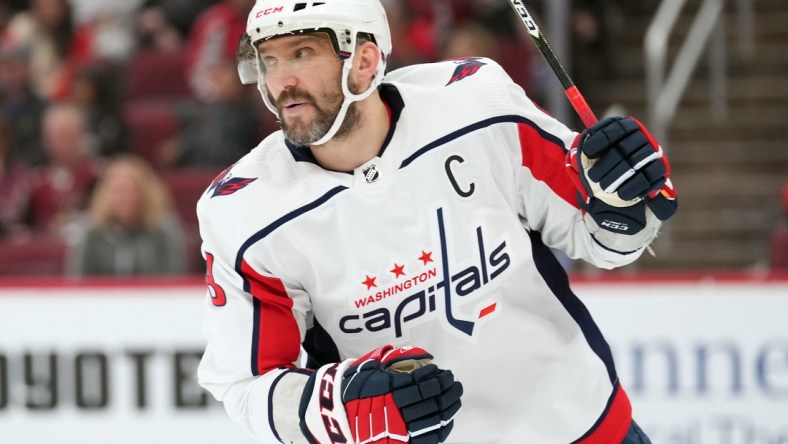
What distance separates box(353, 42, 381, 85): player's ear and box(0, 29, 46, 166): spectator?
13.4ft

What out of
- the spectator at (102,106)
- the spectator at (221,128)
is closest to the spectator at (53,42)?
the spectator at (102,106)

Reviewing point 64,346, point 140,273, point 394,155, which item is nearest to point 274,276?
point 394,155

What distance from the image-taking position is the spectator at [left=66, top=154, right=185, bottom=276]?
5012 mm

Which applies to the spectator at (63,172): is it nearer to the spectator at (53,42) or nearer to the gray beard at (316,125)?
the spectator at (53,42)

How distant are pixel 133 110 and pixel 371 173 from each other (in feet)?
13.7

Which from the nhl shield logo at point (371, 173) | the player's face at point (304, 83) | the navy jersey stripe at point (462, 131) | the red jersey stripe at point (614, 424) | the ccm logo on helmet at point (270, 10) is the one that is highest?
the ccm logo on helmet at point (270, 10)

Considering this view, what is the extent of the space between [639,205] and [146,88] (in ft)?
15.3

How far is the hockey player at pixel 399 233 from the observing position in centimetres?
233

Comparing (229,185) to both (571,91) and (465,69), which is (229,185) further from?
(571,91)

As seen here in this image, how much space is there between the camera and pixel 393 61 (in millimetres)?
5652

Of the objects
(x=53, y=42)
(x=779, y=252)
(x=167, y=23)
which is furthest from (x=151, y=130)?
(x=779, y=252)

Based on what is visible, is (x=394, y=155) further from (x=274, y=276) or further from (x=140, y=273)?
(x=140, y=273)

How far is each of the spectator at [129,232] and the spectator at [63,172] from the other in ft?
1.85

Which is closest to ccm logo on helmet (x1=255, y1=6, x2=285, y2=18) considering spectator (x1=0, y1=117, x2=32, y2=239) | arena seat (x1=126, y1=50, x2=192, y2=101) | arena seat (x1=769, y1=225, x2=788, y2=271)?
arena seat (x1=769, y1=225, x2=788, y2=271)
